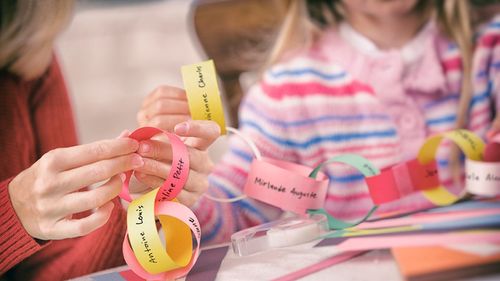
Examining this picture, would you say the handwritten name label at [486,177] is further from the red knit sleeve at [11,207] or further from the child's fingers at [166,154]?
the red knit sleeve at [11,207]

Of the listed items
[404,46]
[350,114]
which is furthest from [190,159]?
[404,46]

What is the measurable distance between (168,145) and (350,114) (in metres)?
0.51

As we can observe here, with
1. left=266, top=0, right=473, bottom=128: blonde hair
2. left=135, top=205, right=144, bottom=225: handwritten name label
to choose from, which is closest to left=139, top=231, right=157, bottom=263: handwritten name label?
left=135, top=205, right=144, bottom=225: handwritten name label

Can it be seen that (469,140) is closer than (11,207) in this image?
No

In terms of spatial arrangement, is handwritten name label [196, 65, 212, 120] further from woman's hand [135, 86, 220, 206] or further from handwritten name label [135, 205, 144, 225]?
handwritten name label [135, 205, 144, 225]

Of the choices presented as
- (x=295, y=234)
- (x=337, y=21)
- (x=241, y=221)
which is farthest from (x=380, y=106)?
(x=295, y=234)

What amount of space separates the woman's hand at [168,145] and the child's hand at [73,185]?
0.19ft

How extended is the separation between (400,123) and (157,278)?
63 cm

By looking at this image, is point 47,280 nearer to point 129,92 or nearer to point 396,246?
point 396,246

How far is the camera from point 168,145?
2.65 ft

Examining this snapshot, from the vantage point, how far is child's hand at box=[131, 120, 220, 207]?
30.6 inches

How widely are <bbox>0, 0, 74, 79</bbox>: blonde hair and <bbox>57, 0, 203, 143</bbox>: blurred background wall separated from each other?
0.38m

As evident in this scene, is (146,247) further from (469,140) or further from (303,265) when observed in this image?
(469,140)

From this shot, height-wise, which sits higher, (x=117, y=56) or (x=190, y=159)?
(x=117, y=56)
